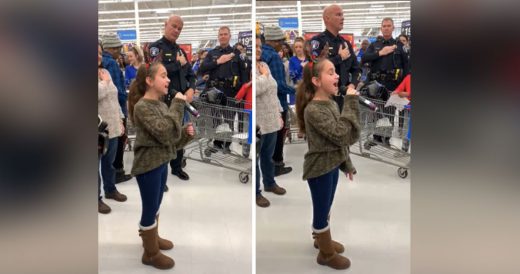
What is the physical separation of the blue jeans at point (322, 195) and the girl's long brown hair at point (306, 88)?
10.9 inches

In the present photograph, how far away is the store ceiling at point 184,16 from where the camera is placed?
7.23 feet

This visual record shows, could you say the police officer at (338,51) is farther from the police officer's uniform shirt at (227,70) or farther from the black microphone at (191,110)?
the black microphone at (191,110)

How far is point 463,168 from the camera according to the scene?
2.32 meters

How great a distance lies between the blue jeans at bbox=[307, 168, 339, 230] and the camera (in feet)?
7.49

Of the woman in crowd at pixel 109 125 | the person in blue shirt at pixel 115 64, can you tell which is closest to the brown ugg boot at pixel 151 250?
the woman in crowd at pixel 109 125

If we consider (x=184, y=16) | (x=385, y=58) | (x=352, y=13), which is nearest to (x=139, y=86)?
(x=184, y=16)

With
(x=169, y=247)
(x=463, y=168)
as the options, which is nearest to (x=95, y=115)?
(x=169, y=247)

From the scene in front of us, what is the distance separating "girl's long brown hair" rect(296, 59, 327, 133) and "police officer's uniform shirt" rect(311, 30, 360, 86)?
5 centimetres

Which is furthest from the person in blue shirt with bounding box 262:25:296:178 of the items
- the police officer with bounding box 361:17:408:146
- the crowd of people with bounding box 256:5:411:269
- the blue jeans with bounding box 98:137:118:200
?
the blue jeans with bounding box 98:137:118:200

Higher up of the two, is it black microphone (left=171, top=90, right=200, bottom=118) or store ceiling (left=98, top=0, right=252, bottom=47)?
store ceiling (left=98, top=0, right=252, bottom=47)

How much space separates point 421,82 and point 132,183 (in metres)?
1.51

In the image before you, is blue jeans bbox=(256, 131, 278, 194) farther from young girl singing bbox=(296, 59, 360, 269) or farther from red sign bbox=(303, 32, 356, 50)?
red sign bbox=(303, 32, 356, 50)

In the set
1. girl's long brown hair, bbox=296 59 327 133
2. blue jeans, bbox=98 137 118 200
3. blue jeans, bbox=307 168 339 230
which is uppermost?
girl's long brown hair, bbox=296 59 327 133

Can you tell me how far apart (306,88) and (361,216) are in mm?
695
